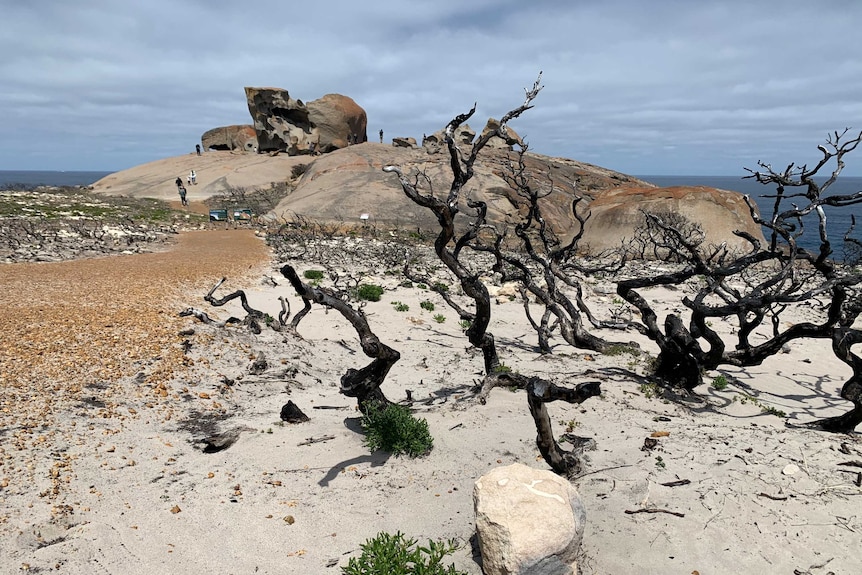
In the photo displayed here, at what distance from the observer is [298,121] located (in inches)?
2239

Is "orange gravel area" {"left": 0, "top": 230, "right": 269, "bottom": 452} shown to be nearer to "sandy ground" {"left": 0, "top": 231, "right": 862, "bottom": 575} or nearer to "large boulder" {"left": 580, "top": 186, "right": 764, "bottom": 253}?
"sandy ground" {"left": 0, "top": 231, "right": 862, "bottom": 575}

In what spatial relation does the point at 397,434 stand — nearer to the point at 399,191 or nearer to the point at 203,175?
the point at 399,191

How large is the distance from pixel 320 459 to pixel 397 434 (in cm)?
104

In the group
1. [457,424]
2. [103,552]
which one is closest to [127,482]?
[103,552]

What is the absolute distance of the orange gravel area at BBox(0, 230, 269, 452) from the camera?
8086 millimetres

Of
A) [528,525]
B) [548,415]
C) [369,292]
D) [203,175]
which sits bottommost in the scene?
[369,292]

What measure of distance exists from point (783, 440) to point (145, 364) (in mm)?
9788

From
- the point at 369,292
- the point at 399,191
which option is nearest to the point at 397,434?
the point at 369,292

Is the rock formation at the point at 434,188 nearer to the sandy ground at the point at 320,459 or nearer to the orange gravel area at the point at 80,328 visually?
the sandy ground at the point at 320,459

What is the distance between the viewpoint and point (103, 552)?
17.7 feet

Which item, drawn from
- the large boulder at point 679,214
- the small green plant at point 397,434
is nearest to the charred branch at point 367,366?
the small green plant at point 397,434

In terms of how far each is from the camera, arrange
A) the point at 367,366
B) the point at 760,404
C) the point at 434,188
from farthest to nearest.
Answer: the point at 434,188, the point at 760,404, the point at 367,366

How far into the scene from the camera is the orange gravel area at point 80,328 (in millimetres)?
8086

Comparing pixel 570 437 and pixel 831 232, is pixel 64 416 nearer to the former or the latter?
pixel 570 437
